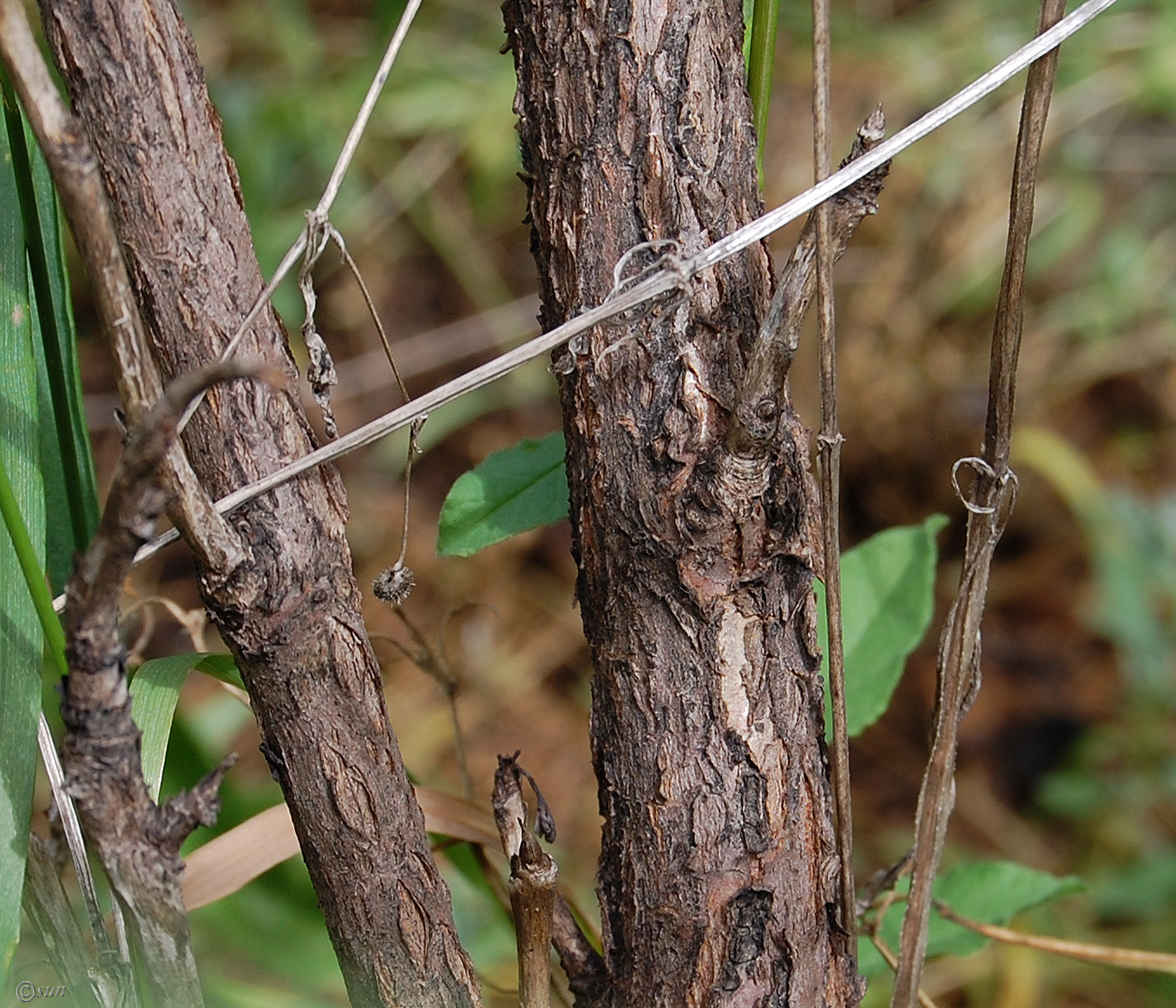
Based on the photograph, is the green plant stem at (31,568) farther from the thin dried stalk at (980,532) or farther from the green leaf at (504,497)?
the thin dried stalk at (980,532)

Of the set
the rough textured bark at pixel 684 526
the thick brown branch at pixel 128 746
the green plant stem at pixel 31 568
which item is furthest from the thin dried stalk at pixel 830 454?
the green plant stem at pixel 31 568

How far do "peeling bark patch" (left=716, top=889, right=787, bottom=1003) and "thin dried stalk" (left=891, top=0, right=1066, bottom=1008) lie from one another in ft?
0.48

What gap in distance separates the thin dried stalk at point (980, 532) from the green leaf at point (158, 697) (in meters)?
0.49

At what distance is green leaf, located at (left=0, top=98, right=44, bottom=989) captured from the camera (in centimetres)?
63

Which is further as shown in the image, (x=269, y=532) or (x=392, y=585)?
(x=392, y=585)

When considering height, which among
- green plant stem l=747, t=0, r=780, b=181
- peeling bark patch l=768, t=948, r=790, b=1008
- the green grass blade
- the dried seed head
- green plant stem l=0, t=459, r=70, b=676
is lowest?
peeling bark patch l=768, t=948, r=790, b=1008

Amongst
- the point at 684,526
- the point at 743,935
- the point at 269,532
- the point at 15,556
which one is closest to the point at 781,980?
the point at 743,935

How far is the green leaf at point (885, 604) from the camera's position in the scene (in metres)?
1.05

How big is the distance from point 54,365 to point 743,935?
23.3 inches

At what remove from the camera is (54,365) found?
77cm

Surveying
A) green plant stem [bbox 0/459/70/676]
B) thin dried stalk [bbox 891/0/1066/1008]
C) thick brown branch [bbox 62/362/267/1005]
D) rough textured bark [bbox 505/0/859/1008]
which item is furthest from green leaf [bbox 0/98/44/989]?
thin dried stalk [bbox 891/0/1066/1008]

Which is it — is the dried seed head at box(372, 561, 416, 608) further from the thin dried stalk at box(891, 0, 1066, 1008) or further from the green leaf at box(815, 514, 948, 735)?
the green leaf at box(815, 514, 948, 735)

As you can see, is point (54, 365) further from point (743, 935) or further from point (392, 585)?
point (743, 935)

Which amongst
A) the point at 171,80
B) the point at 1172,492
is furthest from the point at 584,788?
the point at 171,80
